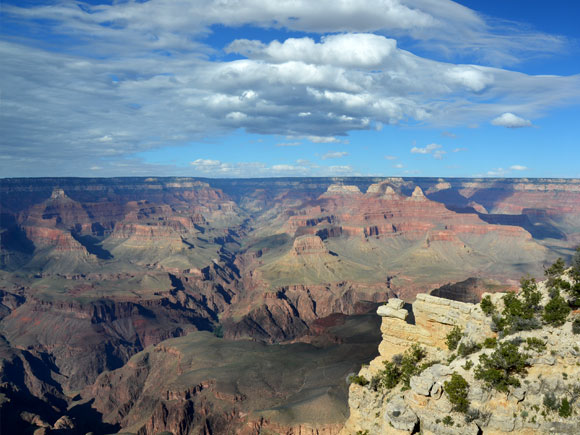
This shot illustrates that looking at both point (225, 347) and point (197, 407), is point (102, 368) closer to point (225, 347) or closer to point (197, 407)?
point (225, 347)

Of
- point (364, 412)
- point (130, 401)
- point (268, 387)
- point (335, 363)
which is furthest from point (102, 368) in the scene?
point (364, 412)

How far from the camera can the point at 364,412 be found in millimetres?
Answer: 30219

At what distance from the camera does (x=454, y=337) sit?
105 feet

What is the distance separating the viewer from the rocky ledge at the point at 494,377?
2255 cm

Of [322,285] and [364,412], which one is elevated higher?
[364,412]

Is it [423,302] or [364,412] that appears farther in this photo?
[423,302]

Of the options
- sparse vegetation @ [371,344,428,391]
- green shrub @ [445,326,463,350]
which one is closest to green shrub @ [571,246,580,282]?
green shrub @ [445,326,463,350]

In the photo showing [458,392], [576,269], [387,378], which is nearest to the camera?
[458,392]

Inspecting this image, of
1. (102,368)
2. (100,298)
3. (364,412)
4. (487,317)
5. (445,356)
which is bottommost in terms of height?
(102,368)

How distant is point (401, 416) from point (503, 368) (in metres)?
6.63

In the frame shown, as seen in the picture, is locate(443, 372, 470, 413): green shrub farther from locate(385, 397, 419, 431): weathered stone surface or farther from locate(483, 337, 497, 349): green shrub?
locate(483, 337, 497, 349): green shrub

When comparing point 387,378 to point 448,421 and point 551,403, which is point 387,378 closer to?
point 448,421

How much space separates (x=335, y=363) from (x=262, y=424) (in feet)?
82.0

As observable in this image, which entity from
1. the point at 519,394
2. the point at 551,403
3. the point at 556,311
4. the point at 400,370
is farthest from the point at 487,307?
the point at 551,403
